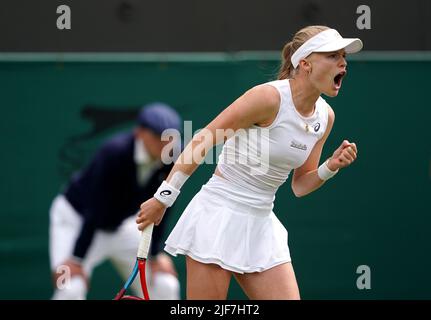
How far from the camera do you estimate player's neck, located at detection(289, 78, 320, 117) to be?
4.05 metres

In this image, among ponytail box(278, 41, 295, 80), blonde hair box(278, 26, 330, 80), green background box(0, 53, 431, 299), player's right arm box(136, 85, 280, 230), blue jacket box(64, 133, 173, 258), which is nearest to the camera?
player's right arm box(136, 85, 280, 230)

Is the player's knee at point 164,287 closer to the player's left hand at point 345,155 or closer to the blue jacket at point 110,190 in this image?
the blue jacket at point 110,190

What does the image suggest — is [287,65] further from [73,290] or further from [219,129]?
[73,290]

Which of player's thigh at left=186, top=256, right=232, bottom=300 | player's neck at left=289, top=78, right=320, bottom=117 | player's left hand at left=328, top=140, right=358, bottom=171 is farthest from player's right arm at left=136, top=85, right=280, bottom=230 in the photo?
player's left hand at left=328, top=140, right=358, bottom=171

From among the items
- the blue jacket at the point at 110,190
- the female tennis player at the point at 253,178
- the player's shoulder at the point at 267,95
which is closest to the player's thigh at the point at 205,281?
the female tennis player at the point at 253,178

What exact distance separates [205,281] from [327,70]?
1029 mm

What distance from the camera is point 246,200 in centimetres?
405

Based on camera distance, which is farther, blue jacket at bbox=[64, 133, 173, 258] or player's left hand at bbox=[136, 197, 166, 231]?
blue jacket at bbox=[64, 133, 173, 258]

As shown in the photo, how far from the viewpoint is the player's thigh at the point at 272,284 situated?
13.2 feet

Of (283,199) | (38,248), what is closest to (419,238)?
(283,199)

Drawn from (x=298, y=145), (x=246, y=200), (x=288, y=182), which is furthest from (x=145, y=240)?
(x=288, y=182)

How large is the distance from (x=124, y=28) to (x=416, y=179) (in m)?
2.19

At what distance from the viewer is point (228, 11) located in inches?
246

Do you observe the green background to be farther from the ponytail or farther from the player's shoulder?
the player's shoulder
